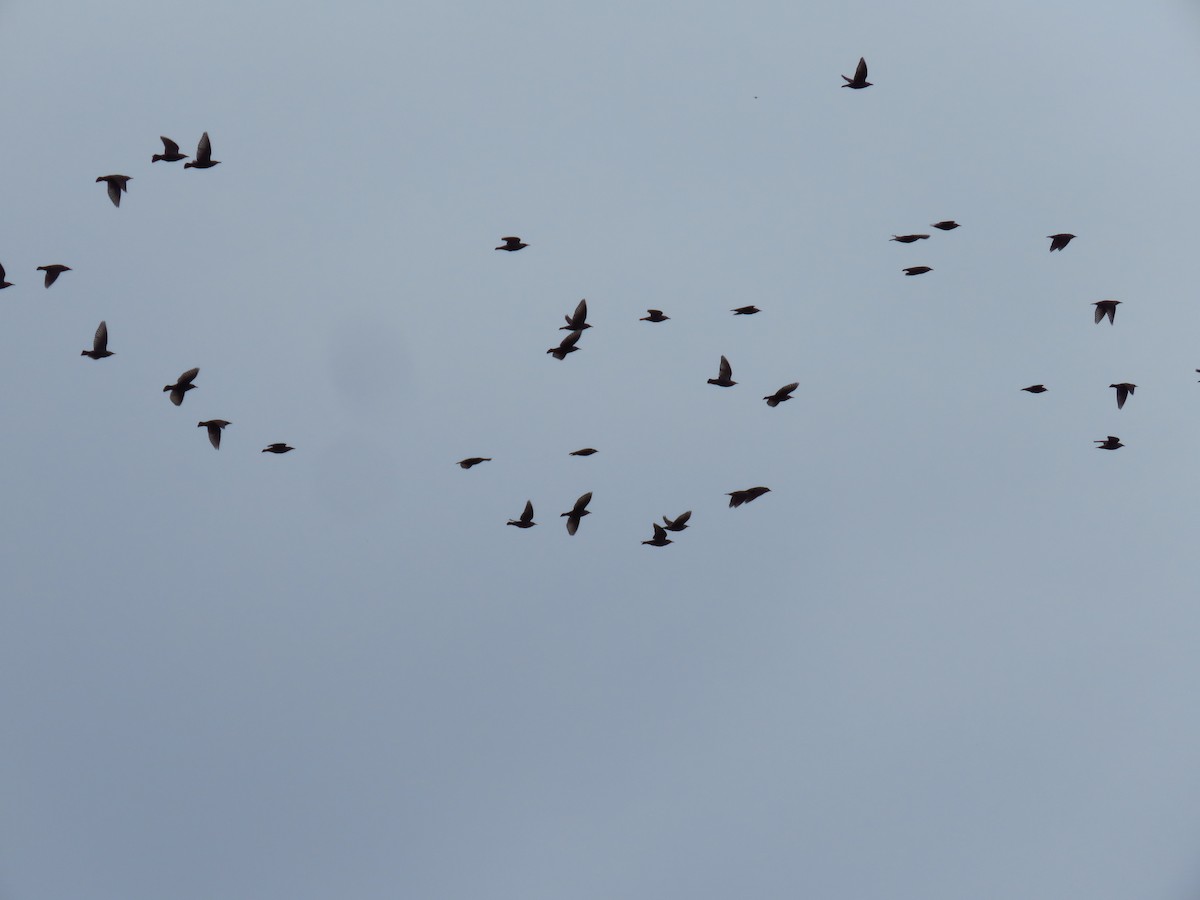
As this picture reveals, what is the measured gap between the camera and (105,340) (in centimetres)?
4641

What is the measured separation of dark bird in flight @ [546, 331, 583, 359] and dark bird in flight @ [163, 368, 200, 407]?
12.1 metres

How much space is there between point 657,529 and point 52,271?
2288 centimetres

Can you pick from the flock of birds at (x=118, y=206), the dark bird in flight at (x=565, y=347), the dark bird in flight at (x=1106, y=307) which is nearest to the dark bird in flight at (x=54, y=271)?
the flock of birds at (x=118, y=206)

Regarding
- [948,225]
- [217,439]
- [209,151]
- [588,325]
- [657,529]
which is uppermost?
[209,151]

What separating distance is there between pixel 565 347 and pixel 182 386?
13.1 meters

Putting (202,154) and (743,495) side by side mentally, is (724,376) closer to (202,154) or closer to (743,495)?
(743,495)

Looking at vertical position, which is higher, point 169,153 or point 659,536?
point 169,153

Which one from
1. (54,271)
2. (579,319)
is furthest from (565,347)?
(54,271)

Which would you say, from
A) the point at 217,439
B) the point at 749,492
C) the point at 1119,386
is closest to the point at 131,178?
the point at 217,439

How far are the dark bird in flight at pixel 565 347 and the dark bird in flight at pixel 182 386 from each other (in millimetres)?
12066

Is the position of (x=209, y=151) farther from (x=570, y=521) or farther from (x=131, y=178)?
(x=570, y=521)

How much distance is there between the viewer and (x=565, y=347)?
48812mm

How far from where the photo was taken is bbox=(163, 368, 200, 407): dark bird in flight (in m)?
46.2

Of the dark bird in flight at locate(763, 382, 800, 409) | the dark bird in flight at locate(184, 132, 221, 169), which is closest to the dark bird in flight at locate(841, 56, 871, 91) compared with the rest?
the dark bird in flight at locate(763, 382, 800, 409)
